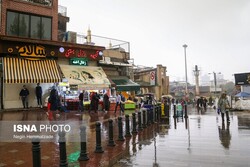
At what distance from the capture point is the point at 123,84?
23.9 metres

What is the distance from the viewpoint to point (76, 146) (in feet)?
27.2

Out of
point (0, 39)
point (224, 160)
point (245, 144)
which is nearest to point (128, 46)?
point (0, 39)

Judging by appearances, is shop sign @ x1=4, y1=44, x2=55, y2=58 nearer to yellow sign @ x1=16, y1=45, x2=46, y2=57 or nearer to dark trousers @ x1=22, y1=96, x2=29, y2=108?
yellow sign @ x1=16, y1=45, x2=46, y2=57

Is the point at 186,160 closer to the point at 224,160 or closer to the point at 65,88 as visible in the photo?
the point at 224,160

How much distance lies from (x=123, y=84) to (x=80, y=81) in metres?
5.94

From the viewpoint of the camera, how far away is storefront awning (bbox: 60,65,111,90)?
61.3 ft

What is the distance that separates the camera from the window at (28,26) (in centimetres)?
1791

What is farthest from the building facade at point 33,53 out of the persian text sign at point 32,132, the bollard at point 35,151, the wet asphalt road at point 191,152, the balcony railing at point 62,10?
the bollard at point 35,151

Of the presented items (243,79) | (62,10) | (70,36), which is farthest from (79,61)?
(243,79)

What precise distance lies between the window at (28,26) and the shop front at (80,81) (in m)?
3.08

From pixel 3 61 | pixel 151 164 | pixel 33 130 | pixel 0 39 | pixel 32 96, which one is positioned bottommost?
pixel 151 164

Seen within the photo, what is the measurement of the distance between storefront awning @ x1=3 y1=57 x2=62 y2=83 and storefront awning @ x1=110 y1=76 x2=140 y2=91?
6.90 m

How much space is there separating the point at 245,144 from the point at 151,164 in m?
4.41

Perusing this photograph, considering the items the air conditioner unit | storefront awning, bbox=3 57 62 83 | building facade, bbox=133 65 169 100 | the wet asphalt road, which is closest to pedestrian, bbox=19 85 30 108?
storefront awning, bbox=3 57 62 83
